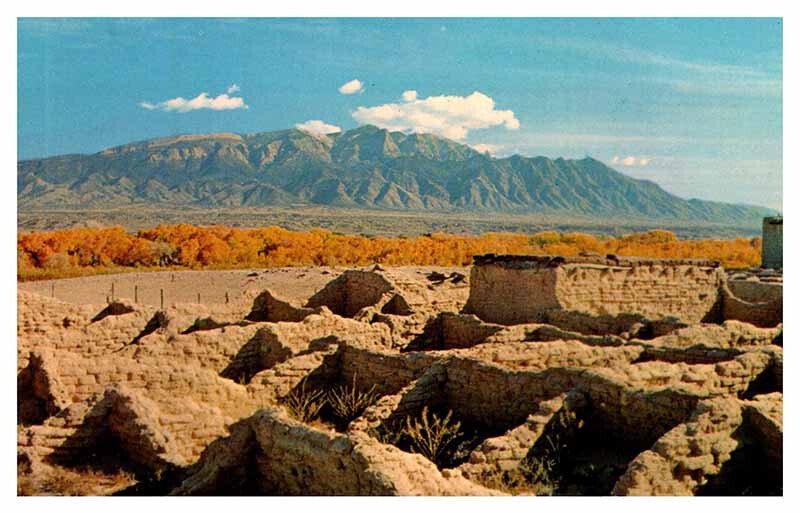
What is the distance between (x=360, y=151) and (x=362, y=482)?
148380 millimetres

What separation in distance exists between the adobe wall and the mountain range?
258 ft

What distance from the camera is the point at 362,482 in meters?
7.50

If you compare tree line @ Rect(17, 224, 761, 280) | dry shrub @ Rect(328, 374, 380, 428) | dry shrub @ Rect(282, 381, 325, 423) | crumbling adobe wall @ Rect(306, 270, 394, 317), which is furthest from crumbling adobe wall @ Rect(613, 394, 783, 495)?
tree line @ Rect(17, 224, 761, 280)

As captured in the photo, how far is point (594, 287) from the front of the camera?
54.2 feet

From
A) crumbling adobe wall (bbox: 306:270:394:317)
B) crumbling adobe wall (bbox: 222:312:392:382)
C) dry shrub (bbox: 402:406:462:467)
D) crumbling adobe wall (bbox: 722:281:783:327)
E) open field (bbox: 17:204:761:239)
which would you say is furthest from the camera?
open field (bbox: 17:204:761:239)

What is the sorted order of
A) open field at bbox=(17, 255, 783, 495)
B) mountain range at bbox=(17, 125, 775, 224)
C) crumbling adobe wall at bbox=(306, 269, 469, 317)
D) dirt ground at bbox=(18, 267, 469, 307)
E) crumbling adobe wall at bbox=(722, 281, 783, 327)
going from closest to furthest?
open field at bbox=(17, 255, 783, 495) → crumbling adobe wall at bbox=(722, 281, 783, 327) → crumbling adobe wall at bbox=(306, 269, 469, 317) → dirt ground at bbox=(18, 267, 469, 307) → mountain range at bbox=(17, 125, 775, 224)

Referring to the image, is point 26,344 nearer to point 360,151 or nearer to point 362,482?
point 362,482

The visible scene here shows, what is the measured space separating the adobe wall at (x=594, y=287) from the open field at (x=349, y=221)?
4974cm

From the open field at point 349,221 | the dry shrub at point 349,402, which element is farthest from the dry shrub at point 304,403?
the open field at point 349,221

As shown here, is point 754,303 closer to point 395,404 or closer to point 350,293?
point 350,293

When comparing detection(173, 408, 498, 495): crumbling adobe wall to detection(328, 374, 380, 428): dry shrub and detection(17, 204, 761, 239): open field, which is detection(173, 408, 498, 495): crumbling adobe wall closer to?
detection(328, 374, 380, 428): dry shrub

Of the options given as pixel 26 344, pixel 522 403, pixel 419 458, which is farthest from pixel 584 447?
pixel 26 344

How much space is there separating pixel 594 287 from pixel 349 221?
238 feet

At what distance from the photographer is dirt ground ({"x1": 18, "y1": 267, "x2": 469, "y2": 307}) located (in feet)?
90.4
